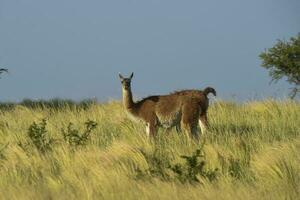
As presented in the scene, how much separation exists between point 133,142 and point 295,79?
20.6m

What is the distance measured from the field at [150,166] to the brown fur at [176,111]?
0.26 metres

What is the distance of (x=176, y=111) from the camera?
49.5ft

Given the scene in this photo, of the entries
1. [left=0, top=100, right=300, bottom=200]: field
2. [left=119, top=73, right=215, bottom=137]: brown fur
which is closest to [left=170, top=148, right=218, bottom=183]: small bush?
[left=0, top=100, right=300, bottom=200]: field

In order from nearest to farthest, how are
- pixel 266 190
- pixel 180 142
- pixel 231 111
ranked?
pixel 266 190, pixel 180 142, pixel 231 111

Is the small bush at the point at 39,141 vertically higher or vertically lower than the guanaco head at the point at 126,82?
lower

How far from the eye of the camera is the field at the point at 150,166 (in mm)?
8477

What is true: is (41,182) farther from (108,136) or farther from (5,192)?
(108,136)

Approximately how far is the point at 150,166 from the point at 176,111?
14.2 feet

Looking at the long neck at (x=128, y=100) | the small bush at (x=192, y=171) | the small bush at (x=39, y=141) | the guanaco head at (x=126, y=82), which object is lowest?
the small bush at (x=192, y=171)

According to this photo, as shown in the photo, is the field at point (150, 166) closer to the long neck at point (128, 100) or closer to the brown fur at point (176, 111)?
the brown fur at point (176, 111)

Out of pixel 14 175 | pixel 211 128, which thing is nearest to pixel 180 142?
pixel 211 128

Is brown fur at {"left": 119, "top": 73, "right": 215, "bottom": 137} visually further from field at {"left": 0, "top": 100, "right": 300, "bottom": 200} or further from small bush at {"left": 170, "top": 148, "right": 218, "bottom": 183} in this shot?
small bush at {"left": 170, "top": 148, "right": 218, "bottom": 183}

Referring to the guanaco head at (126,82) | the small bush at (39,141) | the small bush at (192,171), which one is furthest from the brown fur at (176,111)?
the small bush at (192,171)

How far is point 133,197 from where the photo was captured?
812cm
